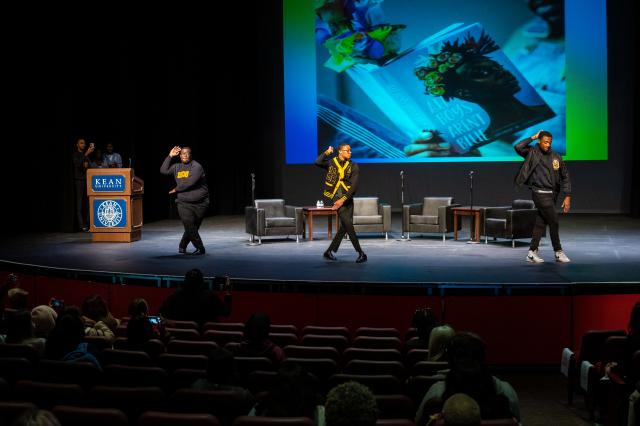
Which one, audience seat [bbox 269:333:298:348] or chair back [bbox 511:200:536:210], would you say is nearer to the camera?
audience seat [bbox 269:333:298:348]

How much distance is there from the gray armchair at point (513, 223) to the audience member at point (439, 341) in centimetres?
705

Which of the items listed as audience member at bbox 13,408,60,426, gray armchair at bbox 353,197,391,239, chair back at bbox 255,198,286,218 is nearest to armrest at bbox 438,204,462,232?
gray armchair at bbox 353,197,391,239

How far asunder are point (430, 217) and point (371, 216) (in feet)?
3.11

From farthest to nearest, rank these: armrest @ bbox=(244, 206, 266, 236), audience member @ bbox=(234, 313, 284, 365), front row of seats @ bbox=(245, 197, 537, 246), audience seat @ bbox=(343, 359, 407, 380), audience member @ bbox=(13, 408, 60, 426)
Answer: armrest @ bbox=(244, 206, 266, 236)
front row of seats @ bbox=(245, 197, 537, 246)
audience member @ bbox=(234, 313, 284, 365)
audience seat @ bbox=(343, 359, 407, 380)
audience member @ bbox=(13, 408, 60, 426)

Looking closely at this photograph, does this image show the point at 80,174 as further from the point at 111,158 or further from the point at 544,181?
the point at 544,181

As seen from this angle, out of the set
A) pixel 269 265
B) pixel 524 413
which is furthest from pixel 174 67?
pixel 524 413

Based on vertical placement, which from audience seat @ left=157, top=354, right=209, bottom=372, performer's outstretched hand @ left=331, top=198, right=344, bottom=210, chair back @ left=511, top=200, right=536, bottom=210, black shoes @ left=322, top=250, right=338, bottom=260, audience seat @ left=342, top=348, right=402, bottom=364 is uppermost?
performer's outstretched hand @ left=331, top=198, right=344, bottom=210

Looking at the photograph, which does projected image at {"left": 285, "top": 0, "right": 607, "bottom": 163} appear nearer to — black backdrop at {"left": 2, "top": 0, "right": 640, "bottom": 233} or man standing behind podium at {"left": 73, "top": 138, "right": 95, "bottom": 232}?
black backdrop at {"left": 2, "top": 0, "right": 640, "bottom": 233}

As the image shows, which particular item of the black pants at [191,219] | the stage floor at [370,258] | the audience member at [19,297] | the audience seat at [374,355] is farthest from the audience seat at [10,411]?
the black pants at [191,219]

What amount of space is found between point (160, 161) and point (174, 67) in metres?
1.93

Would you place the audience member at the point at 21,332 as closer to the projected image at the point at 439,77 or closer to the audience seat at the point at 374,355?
the audience seat at the point at 374,355

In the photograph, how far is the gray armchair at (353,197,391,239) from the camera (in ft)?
42.7

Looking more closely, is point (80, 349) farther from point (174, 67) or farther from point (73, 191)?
point (174, 67)

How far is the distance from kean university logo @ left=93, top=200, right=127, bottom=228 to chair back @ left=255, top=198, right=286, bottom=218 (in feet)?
7.08
